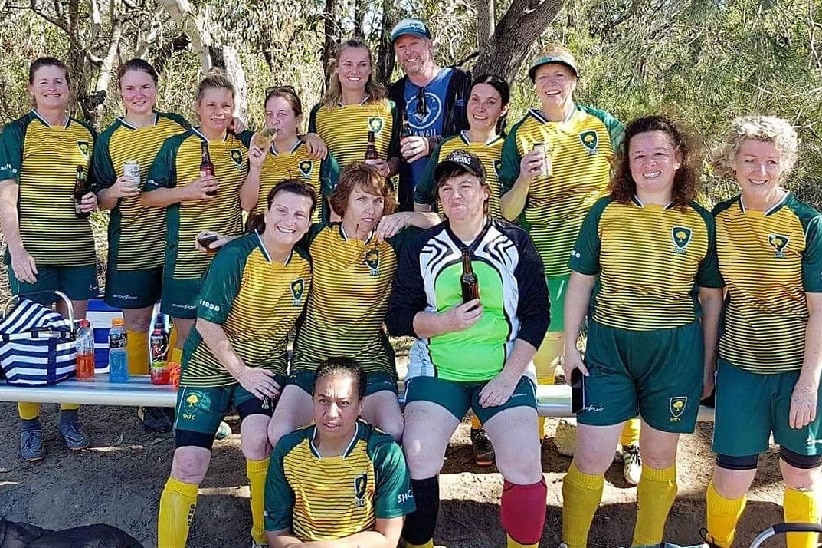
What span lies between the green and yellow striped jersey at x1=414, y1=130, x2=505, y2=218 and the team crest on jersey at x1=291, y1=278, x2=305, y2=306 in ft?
2.91

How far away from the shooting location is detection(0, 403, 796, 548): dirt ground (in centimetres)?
446

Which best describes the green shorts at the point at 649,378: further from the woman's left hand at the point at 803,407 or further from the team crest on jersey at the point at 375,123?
the team crest on jersey at the point at 375,123

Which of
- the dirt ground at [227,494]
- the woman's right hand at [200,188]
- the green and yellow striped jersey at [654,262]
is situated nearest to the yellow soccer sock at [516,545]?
the dirt ground at [227,494]

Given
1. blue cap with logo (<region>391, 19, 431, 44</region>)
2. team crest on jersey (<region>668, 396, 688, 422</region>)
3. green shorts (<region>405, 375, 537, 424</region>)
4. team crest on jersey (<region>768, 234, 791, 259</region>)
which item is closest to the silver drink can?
blue cap with logo (<region>391, 19, 431, 44</region>)

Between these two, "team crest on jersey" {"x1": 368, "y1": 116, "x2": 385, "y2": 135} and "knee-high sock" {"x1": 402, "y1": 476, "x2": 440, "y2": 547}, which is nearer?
"knee-high sock" {"x1": 402, "y1": 476, "x2": 440, "y2": 547}

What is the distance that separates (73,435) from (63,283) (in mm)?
988

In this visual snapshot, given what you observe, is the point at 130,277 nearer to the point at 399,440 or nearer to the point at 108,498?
the point at 108,498

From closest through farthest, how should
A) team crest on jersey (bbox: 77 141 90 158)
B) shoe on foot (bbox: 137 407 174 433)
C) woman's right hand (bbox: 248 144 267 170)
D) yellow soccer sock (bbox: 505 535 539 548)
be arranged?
yellow soccer sock (bbox: 505 535 539 548) < woman's right hand (bbox: 248 144 267 170) < team crest on jersey (bbox: 77 141 90 158) < shoe on foot (bbox: 137 407 174 433)

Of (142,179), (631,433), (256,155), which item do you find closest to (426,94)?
(256,155)

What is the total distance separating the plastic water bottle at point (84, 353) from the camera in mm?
4848

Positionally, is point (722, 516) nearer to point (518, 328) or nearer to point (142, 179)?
point (518, 328)

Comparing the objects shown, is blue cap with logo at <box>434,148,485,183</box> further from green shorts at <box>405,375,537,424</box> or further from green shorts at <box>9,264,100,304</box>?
green shorts at <box>9,264,100,304</box>

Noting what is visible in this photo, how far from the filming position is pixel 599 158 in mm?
4395

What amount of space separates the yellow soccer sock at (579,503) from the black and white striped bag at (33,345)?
9.54ft
